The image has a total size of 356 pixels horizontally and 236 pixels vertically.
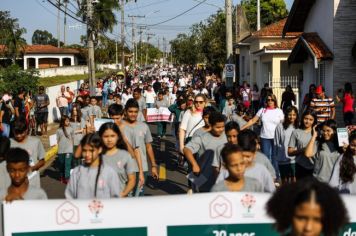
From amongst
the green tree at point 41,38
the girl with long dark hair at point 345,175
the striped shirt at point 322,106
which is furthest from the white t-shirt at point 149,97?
the green tree at point 41,38

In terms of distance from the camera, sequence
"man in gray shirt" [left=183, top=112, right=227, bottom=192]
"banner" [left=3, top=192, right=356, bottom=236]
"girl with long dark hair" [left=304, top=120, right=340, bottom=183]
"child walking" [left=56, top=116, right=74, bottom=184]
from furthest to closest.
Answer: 1. "child walking" [left=56, top=116, right=74, bottom=184]
2. "man in gray shirt" [left=183, top=112, right=227, bottom=192]
3. "girl with long dark hair" [left=304, top=120, right=340, bottom=183]
4. "banner" [left=3, top=192, right=356, bottom=236]

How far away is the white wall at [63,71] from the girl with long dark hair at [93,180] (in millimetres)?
59743

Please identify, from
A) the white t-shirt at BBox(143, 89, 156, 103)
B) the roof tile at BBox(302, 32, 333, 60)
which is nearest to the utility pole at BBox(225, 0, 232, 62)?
the roof tile at BBox(302, 32, 333, 60)

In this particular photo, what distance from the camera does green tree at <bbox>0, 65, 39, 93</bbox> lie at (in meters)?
23.3

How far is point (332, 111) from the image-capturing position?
14633 millimetres

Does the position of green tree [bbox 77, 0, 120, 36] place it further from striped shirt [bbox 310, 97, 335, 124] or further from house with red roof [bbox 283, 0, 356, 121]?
striped shirt [bbox 310, 97, 335, 124]

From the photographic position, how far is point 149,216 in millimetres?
5723

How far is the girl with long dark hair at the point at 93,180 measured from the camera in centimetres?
628

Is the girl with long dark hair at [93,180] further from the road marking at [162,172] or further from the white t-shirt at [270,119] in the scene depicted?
the road marking at [162,172]

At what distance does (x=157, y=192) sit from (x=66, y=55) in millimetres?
80327

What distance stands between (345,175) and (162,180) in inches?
266

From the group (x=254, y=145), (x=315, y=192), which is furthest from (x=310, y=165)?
(x=315, y=192)

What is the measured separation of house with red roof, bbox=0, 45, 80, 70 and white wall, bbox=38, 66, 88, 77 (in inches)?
321

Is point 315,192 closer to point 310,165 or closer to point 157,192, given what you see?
point 310,165
